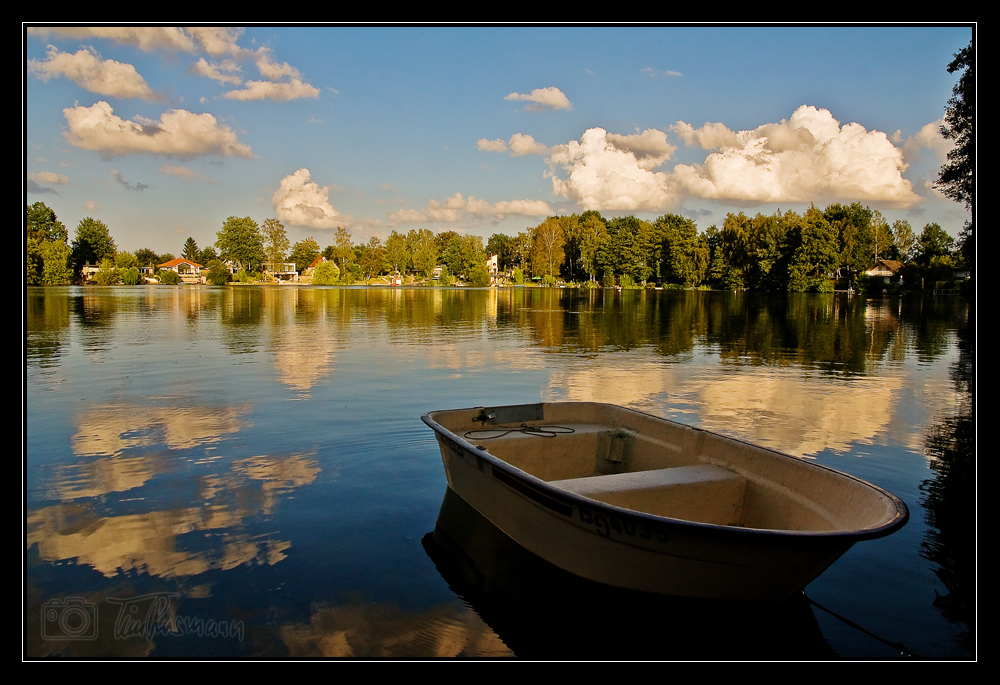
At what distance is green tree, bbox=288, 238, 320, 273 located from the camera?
520 feet

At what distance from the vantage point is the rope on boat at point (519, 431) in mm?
8048

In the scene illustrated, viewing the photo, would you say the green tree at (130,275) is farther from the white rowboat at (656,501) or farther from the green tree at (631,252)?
the white rowboat at (656,501)

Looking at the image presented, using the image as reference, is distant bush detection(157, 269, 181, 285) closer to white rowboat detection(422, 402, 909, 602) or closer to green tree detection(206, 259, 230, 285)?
green tree detection(206, 259, 230, 285)

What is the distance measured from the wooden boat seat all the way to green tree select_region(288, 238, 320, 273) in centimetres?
16030

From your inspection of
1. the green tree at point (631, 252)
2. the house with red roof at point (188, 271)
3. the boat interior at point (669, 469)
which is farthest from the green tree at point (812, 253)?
the house with red roof at point (188, 271)

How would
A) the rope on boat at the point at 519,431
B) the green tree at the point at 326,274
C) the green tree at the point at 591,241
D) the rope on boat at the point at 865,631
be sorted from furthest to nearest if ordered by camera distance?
the green tree at the point at 326,274, the green tree at the point at 591,241, the rope on boat at the point at 519,431, the rope on boat at the point at 865,631

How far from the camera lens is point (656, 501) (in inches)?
238

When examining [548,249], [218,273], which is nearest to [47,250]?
[218,273]

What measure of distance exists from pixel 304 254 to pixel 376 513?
160052mm

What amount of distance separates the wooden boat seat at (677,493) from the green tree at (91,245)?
13152 centimetres

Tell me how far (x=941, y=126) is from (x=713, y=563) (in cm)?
3446

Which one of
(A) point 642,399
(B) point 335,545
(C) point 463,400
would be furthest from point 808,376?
(B) point 335,545

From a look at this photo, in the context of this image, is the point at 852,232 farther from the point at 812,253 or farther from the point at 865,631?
the point at 865,631

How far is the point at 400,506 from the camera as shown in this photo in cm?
781
